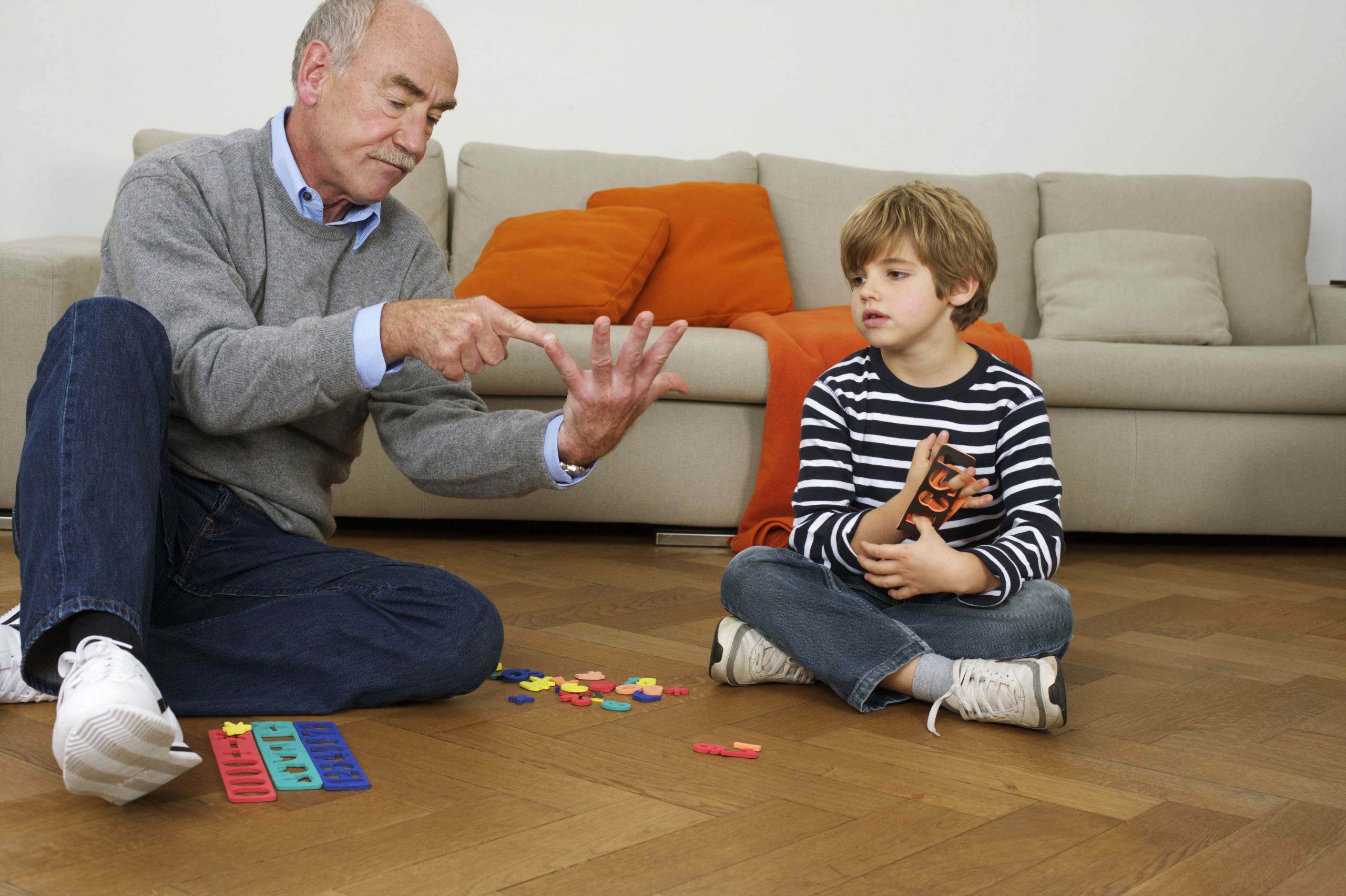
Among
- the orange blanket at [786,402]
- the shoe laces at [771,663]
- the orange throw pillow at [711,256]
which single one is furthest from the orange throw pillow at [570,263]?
the shoe laces at [771,663]

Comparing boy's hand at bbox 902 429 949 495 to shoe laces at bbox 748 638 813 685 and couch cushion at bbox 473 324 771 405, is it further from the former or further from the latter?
couch cushion at bbox 473 324 771 405

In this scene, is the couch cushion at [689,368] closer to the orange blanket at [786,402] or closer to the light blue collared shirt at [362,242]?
the orange blanket at [786,402]

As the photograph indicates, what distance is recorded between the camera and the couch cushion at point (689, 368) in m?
2.57

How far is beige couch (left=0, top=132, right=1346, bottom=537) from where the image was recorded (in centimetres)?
261

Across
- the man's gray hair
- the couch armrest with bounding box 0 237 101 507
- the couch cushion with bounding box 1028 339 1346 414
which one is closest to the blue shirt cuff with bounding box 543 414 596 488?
the man's gray hair

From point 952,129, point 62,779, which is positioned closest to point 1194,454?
point 952,129

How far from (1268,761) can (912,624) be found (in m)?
0.43

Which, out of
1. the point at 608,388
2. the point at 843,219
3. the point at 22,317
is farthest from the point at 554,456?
the point at 843,219

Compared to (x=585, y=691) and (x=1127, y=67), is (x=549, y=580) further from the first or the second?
(x=1127, y=67)

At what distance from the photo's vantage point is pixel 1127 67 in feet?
12.8

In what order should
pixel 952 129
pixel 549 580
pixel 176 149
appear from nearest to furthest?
pixel 176 149
pixel 549 580
pixel 952 129

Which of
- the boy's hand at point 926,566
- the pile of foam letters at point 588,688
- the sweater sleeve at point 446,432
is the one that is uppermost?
the sweater sleeve at point 446,432

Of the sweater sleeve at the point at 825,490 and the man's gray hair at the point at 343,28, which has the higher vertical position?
the man's gray hair at the point at 343,28

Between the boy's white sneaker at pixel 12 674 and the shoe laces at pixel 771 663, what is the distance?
828mm
